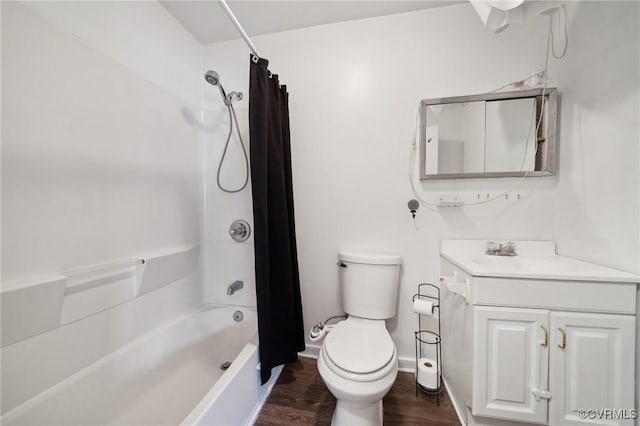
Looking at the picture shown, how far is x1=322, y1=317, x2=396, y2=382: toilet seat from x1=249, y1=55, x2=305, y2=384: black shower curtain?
0.30 meters

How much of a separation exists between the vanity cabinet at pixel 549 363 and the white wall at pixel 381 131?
522mm

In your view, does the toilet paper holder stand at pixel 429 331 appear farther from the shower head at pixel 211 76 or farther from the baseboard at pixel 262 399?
the shower head at pixel 211 76

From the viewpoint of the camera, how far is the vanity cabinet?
0.90 metres

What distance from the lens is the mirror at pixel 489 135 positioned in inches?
52.2

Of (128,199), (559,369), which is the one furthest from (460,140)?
(128,199)

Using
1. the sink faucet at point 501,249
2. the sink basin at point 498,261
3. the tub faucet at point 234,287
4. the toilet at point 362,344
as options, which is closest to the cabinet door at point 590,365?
the sink basin at point 498,261

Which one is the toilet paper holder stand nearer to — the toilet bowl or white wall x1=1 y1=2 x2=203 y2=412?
the toilet bowl

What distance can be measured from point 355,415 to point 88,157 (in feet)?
5.67

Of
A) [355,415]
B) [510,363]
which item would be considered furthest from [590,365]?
[355,415]

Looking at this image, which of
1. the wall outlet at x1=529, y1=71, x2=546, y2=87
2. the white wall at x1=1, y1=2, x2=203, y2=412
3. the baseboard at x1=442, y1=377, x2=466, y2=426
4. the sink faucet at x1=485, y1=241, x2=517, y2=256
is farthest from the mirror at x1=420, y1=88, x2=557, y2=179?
the white wall at x1=1, y1=2, x2=203, y2=412

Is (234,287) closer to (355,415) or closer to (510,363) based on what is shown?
(355,415)

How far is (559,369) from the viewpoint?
948 mm

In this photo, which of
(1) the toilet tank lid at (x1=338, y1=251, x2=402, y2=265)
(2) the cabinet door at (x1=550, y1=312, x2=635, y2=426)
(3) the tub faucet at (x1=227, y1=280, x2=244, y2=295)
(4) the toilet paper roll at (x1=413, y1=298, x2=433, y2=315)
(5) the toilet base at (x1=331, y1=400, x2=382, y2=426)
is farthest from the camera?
(3) the tub faucet at (x1=227, y1=280, x2=244, y2=295)

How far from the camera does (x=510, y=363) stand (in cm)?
99
